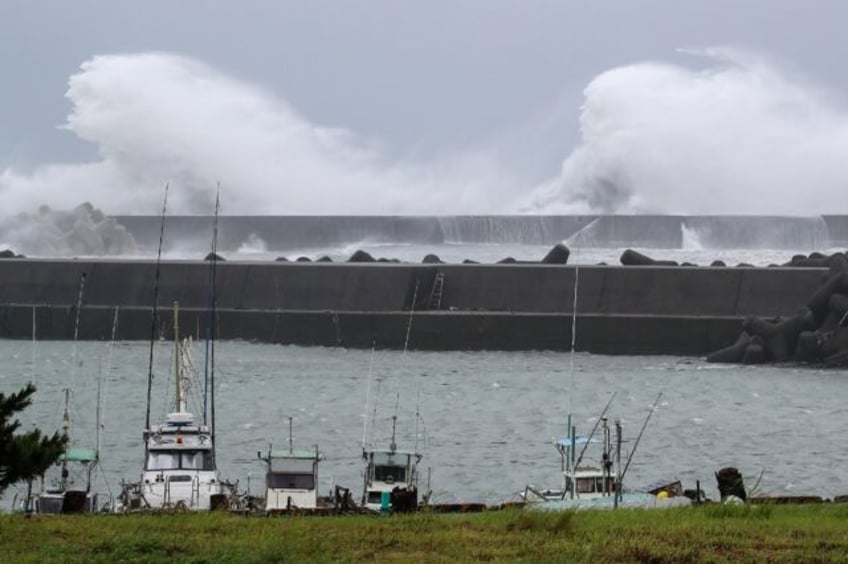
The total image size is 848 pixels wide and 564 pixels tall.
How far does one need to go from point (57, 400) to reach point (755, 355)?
46.6 ft

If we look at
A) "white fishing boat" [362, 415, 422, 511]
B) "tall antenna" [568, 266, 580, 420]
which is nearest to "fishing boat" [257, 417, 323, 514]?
"white fishing boat" [362, 415, 422, 511]

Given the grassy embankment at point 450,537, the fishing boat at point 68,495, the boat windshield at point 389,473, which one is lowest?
the fishing boat at point 68,495

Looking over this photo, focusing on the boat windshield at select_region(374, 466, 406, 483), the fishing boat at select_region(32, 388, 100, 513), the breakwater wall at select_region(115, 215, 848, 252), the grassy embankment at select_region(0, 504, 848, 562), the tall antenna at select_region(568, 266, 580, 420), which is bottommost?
the fishing boat at select_region(32, 388, 100, 513)

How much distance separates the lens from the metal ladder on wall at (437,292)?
140 ft

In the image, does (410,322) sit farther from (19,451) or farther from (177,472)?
(19,451)

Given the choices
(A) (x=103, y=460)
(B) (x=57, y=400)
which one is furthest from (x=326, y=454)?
(B) (x=57, y=400)

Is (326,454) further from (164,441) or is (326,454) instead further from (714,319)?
(714,319)

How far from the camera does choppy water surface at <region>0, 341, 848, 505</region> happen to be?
2134 centimetres

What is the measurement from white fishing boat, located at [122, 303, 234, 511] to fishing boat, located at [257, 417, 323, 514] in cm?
37

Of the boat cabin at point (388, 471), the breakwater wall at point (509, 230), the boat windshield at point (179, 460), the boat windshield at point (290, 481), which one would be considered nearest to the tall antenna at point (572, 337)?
the boat cabin at point (388, 471)

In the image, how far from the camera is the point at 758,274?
4172 centimetres

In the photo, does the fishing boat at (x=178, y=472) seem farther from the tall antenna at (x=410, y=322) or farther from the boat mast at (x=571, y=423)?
the tall antenna at (x=410, y=322)

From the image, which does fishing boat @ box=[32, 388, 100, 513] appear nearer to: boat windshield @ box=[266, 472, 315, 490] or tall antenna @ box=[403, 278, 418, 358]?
boat windshield @ box=[266, 472, 315, 490]

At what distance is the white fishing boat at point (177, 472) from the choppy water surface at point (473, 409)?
4.34 feet
